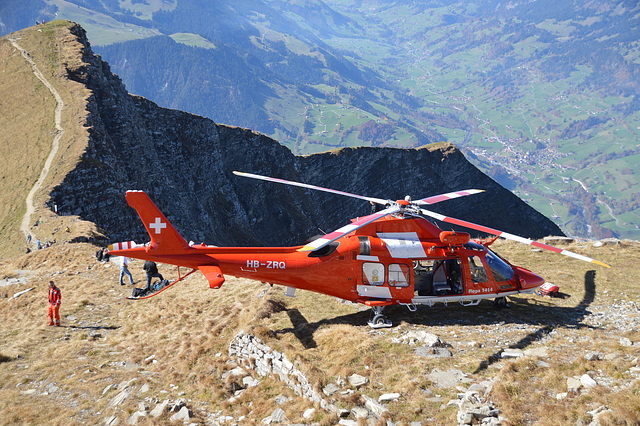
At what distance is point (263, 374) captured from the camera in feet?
42.9

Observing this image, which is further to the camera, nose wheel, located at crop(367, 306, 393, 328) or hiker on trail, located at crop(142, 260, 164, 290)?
hiker on trail, located at crop(142, 260, 164, 290)

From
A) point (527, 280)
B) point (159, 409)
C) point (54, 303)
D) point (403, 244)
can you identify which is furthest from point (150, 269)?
point (527, 280)

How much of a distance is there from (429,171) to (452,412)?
98594 mm

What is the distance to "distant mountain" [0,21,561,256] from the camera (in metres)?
47.1

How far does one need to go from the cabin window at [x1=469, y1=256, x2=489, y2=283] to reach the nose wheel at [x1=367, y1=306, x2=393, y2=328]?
390cm

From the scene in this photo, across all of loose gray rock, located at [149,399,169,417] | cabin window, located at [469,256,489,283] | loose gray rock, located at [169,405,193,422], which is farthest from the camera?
cabin window, located at [469,256,489,283]

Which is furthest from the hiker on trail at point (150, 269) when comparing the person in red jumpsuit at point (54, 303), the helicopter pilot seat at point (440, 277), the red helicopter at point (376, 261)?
the helicopter pilot seat at point (440, 277)

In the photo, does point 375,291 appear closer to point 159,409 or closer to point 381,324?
point 381,324

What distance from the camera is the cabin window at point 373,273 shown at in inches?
621

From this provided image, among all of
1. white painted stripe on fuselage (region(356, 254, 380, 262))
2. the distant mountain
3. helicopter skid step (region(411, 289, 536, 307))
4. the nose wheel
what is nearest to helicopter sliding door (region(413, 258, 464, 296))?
helicopter skid step (region(411, 289, 536, 307))

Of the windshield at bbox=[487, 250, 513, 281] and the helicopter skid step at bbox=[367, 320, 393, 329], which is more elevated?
the windshield at bbox=[487, 250, 513, 281]

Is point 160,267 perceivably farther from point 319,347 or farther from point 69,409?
point 319,347

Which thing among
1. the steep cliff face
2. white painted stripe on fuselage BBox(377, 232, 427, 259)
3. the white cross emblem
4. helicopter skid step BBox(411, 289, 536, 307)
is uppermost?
the steep cliff face

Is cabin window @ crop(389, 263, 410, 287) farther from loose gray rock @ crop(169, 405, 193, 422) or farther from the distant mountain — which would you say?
the distant mountain
